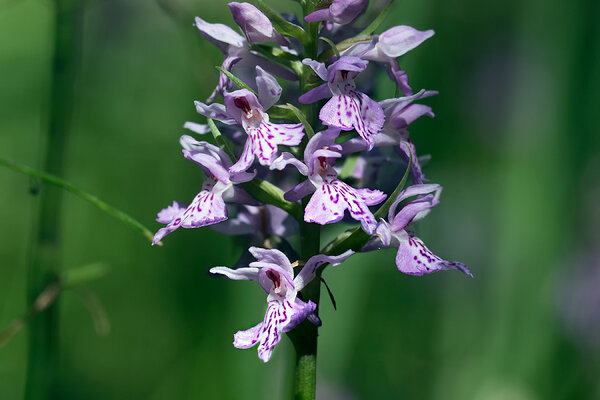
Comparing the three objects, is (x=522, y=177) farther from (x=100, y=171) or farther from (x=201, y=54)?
(x=100, y=171)

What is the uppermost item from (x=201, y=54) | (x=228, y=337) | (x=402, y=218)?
(x=201, y=54)

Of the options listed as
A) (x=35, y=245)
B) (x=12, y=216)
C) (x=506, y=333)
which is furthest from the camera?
(x=12, y=216)

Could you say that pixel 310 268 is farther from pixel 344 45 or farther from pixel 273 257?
pixel 344 45

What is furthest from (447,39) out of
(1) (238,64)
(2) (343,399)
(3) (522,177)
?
(1) (238,64)

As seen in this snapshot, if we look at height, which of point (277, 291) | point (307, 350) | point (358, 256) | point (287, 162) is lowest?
point (358, 256)

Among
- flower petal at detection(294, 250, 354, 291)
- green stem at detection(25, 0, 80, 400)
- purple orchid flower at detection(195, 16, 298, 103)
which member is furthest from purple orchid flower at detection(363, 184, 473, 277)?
green stem at detection(25, 0, 80, 400)

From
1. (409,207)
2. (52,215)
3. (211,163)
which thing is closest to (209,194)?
(211,163)
